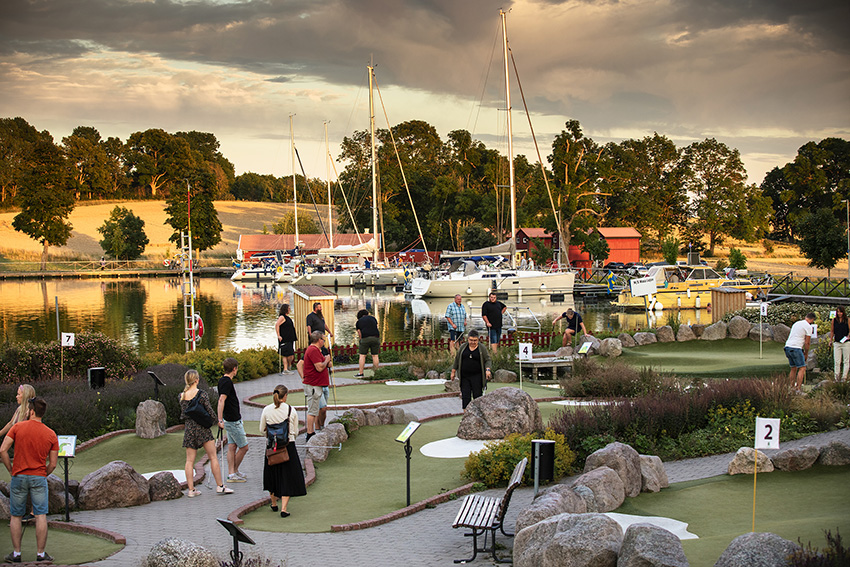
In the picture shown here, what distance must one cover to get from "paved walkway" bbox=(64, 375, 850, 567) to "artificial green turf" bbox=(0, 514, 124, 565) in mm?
152

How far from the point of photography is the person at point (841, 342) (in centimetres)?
1825

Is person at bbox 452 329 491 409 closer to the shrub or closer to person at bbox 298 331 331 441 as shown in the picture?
person at bbox 298 331 331 441

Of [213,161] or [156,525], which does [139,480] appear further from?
[213,161]

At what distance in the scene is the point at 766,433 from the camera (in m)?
8.98

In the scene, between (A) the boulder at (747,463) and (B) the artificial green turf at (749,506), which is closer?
(B) the artificial green turf at (749,506)

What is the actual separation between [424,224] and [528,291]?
156ft

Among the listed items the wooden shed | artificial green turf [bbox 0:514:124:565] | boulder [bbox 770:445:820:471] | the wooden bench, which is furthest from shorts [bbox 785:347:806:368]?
artificial green turf [bbox 0:514:124:565]

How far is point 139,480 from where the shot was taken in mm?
12312

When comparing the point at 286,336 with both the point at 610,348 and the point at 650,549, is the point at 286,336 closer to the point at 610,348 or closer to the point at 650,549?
the point at 610,348

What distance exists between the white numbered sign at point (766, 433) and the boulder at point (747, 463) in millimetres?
3006

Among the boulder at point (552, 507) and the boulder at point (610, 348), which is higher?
the boulder at point (552, 507)

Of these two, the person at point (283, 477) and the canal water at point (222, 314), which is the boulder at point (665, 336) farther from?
the person at point (283, 477)

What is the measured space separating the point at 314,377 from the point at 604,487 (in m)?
6.26

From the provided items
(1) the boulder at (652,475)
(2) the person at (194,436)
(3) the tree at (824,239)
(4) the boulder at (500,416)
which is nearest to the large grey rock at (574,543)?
(1) the boulder at (652,475)
